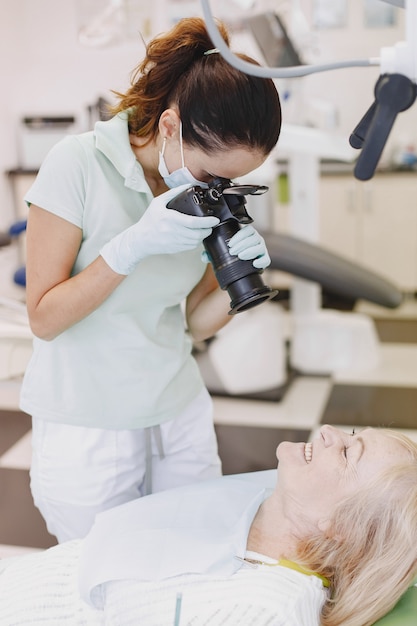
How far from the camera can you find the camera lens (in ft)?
3.93

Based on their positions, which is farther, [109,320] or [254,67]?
[109,320]

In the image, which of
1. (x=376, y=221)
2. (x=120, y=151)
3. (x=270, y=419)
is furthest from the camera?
(x=376, y=221)

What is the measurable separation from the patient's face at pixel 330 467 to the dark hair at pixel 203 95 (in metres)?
0.54

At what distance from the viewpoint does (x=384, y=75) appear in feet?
2.58

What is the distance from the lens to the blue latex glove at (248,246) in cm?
122

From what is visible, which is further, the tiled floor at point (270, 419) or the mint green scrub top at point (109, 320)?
the tiled floor at point (270, 419)

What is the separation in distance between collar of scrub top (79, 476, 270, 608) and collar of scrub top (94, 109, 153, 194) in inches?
23.4

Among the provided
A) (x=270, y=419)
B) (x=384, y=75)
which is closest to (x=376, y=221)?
(x=270, y=419)

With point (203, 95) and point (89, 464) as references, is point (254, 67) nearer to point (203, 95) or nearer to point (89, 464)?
point (203, 95)

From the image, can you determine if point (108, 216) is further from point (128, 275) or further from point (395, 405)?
point (395, 405)

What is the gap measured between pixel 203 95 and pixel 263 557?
789 mm

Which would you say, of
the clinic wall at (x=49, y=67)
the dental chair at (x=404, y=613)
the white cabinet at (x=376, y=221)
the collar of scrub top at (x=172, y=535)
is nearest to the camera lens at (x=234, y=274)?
the collar of scrub top at (x=172, y=535)

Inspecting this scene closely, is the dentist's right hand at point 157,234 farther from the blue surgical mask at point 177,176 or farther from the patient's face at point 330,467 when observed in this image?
the patient's face at point 330,467

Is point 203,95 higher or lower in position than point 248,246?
higher
